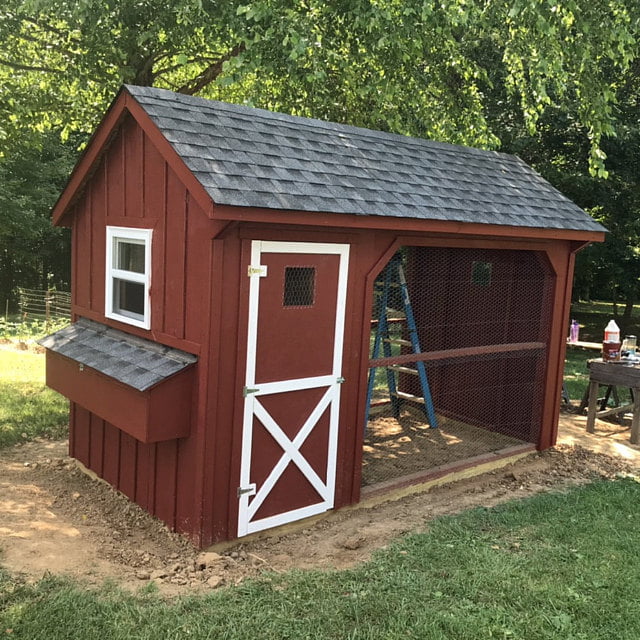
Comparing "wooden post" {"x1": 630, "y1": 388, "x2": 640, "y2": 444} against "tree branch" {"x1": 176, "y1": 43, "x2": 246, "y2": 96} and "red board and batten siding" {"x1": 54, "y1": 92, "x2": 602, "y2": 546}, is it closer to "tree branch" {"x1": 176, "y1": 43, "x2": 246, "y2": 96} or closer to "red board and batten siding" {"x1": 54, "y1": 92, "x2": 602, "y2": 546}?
"red board and batten siding" {"x1": 54, "y1": 92, "x2": 602, "y2": 546}

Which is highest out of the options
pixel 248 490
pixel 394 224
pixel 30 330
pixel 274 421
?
pixel 394 224

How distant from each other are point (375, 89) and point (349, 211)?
5.83 m

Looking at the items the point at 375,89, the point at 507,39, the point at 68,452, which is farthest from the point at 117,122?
the point at 507,39

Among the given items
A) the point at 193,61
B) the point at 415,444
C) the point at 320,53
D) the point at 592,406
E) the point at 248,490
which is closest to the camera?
the point at 248,490

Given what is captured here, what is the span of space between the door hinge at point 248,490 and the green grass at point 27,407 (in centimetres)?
355

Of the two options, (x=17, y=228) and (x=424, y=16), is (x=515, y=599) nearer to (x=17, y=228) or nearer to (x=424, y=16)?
(x=424, y=16)

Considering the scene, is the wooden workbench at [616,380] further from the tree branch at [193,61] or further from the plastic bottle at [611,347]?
the tree branch at [193,61]

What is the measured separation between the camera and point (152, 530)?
515cm

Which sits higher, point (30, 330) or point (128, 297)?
point (128, 297)

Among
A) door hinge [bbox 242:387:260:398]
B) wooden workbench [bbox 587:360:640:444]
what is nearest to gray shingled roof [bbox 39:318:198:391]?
door hinge [bbox 242:387:260:398]

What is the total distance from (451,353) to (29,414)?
5213mm

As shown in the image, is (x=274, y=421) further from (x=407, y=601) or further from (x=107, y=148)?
(x=107, y=148)

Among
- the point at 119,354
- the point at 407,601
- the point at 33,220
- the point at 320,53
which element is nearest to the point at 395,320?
the point at 119,354

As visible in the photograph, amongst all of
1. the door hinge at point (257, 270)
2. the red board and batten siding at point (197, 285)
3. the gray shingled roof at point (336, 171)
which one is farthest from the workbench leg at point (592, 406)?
the door hinge at point (257, 270)
